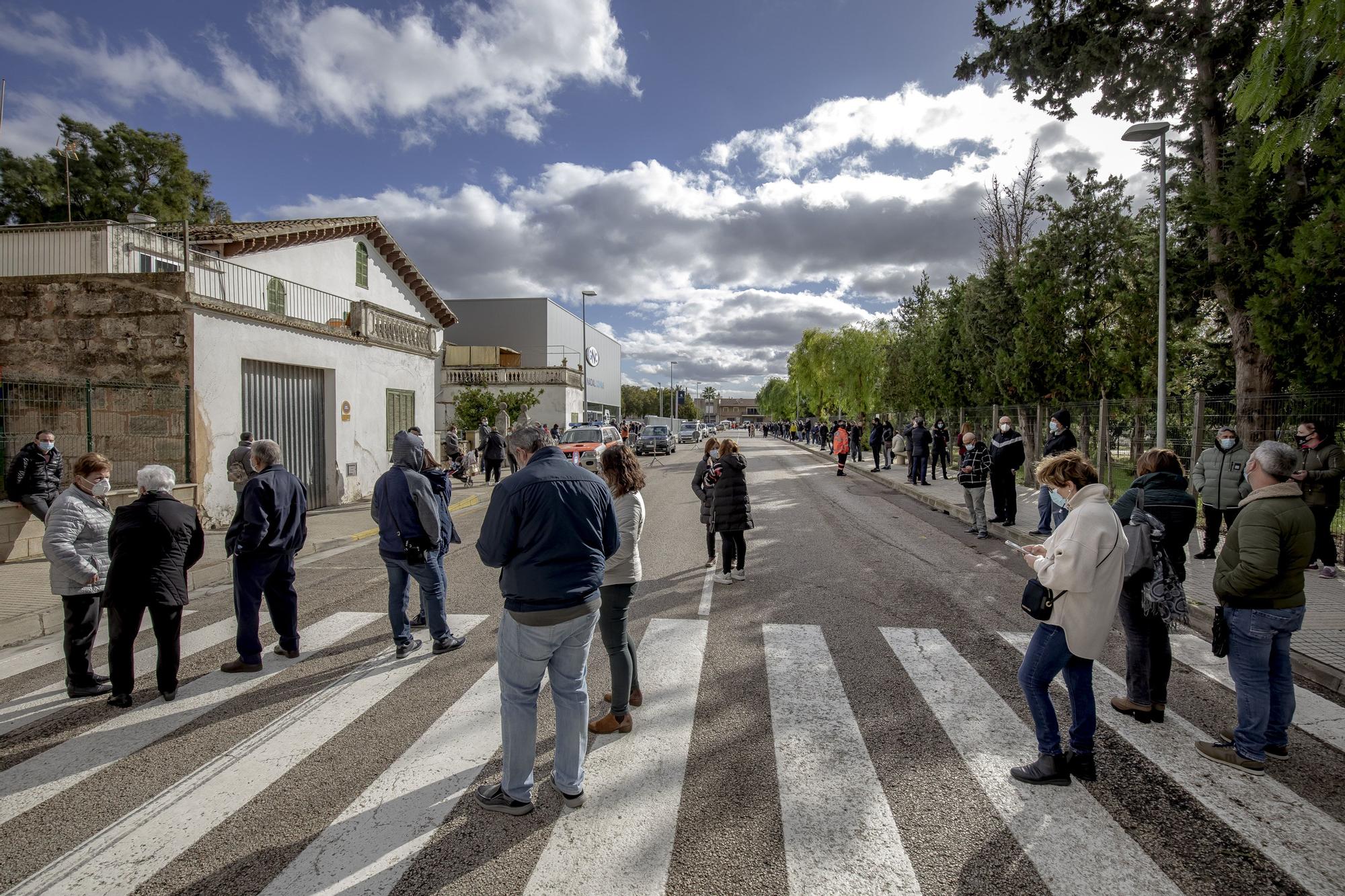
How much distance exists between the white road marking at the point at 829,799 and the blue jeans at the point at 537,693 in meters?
1.06

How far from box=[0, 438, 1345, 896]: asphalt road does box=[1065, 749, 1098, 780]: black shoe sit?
0.21ft

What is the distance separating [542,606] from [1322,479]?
9261 mm

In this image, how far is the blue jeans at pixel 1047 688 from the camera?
3586 mm

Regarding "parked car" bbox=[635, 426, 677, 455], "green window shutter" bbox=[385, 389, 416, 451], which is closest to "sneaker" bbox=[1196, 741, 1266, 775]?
"green window shutter" bbox=[385, 389, 416, 451]

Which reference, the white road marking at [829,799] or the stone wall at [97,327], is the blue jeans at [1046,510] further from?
the stone wall at [97,327]

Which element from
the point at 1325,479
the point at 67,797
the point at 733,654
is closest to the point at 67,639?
the point at 67,797

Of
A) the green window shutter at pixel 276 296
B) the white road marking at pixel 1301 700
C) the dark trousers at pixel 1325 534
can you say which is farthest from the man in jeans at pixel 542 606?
the green window shutter at pixel 276 296

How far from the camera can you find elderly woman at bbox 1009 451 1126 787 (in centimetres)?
349

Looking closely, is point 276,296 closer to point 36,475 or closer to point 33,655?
point 36,475

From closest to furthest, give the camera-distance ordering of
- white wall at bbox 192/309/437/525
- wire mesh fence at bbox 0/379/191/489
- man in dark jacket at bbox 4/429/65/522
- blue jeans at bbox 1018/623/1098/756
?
blue jeans at bbox 1018/623/1098/756 < man in dark jacket at bbox 4/429/65/522 < wire mesh fence at bbox 0/379/191/489 < white wall at bbox 192/309/437/525

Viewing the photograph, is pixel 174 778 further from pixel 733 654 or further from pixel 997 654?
pixel 997 654

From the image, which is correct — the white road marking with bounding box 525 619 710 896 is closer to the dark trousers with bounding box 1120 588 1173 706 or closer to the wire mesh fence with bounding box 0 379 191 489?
the dark trousers with bounding box 1120 588 1173 706

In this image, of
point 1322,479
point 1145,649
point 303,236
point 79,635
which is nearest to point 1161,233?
point 1322,479

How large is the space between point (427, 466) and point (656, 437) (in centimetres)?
3175
